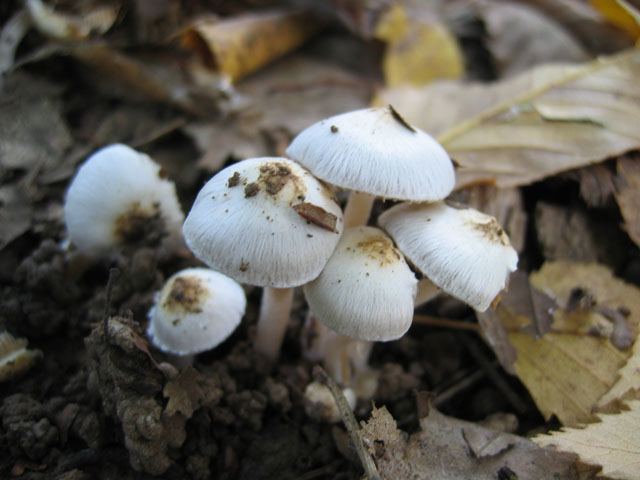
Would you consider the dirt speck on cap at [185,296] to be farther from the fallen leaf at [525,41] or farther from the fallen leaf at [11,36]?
the fallen leaf at [525,41]

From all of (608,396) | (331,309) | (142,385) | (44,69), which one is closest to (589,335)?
(608,396)

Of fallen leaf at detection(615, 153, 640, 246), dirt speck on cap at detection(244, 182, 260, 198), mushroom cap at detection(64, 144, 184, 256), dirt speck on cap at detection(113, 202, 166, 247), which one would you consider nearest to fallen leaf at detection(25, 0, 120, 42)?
mushroom cap at detection(64, 144, 184, 256)

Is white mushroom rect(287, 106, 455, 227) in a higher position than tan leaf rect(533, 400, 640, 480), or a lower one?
higher

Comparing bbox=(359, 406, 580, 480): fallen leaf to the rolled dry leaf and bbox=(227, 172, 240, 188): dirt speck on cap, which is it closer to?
bbox=(227, 172, 240, 188): dirt speck on cap

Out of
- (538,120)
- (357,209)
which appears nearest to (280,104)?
(357,209)

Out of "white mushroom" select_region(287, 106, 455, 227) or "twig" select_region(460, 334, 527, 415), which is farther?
"twig" select_region(460, 334, 527, 415)

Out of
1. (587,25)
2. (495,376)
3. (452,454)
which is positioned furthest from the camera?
(587,25)

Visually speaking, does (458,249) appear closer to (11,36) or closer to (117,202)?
(117,202)

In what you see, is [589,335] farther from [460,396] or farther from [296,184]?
[296,184]
